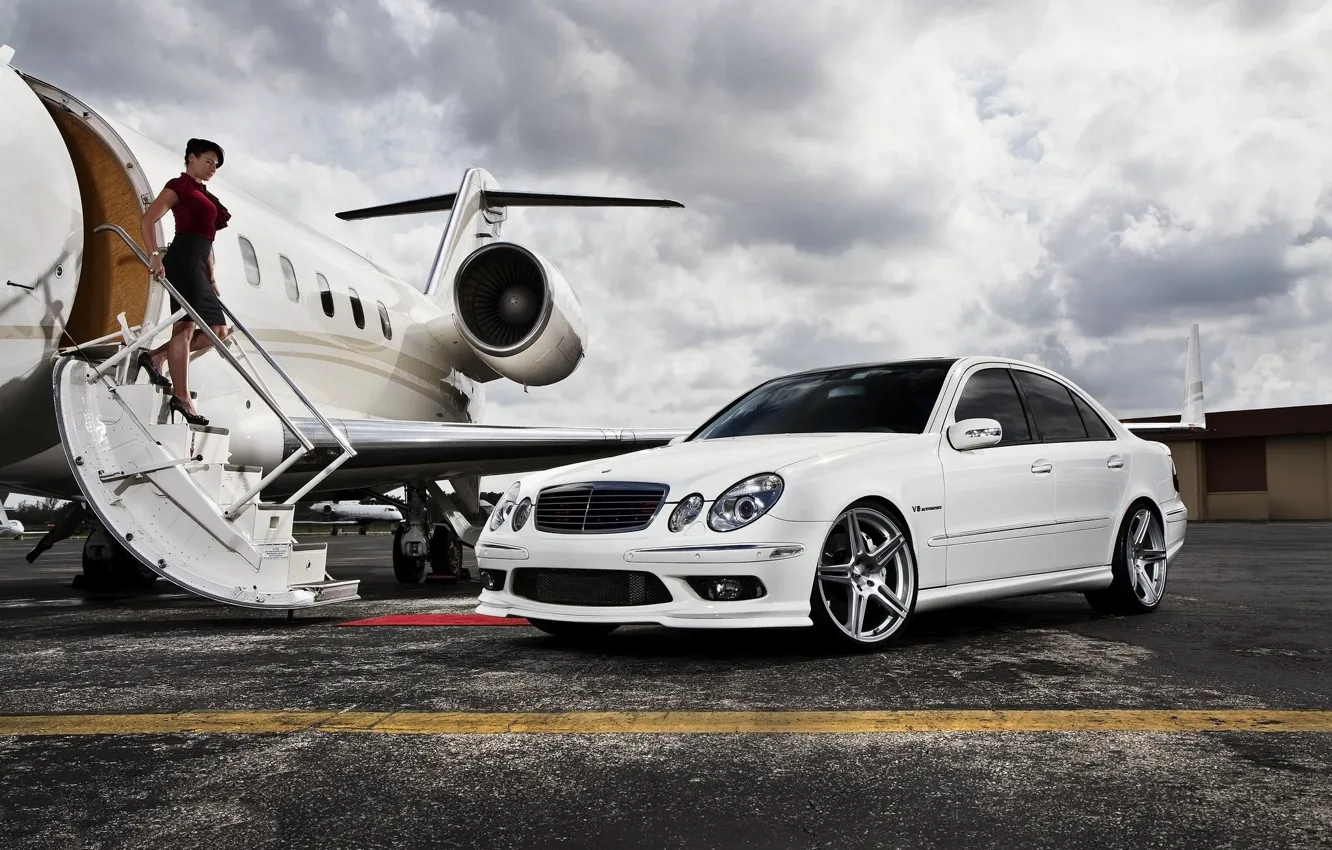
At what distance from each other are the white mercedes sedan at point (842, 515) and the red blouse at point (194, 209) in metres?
3.14

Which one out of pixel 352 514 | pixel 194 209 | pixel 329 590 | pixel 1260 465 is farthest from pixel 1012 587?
pixel 352 514

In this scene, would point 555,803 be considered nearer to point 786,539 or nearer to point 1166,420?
point 786,539

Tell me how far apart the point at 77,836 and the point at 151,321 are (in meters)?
5.69

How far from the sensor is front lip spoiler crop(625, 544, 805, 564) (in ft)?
15.3

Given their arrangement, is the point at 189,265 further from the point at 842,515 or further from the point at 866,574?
the point at 866,574

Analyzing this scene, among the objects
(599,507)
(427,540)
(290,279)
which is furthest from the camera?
(427,540)

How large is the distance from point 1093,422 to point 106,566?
8.59 metres

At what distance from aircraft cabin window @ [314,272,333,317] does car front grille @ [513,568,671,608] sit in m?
6.20

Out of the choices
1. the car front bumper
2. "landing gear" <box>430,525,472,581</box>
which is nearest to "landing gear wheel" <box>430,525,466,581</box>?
"landing gear" <box>430,525,472,581</box>

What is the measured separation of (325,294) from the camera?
10.6 metres

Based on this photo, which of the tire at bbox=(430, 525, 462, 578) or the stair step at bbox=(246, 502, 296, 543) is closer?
the stair step at bbox=(246, 502, 296, 543)

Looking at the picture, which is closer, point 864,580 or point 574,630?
point 864,580

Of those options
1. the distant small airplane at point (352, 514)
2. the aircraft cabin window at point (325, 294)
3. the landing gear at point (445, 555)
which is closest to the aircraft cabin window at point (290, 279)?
the aircraft cabin window at point (325, 294)

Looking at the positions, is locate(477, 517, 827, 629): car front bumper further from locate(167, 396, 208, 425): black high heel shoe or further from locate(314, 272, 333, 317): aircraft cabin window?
locate(314, 272, 333, 317): aircraft cabin window
